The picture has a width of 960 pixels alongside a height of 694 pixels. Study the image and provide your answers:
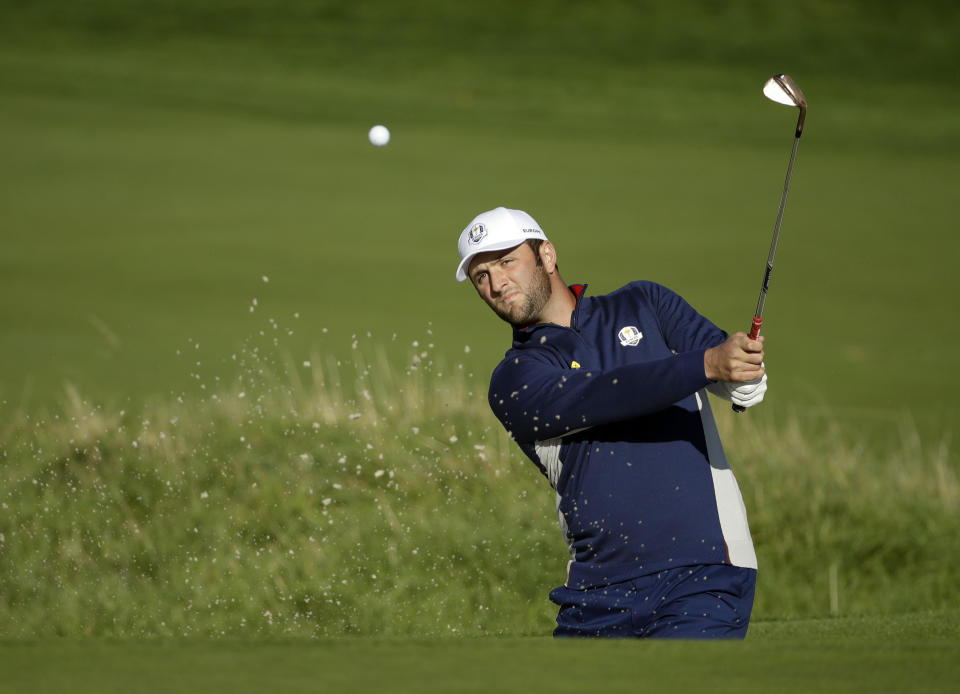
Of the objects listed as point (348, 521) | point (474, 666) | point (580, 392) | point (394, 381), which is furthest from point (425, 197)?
point (474, 666)

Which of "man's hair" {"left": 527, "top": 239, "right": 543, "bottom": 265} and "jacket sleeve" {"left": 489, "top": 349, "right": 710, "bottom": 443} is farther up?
"man's hair" {"left": 527, "top": 239, "right": 543, "bottom": 265}

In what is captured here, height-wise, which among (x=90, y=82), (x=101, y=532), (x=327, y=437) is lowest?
(x=101, y=532)

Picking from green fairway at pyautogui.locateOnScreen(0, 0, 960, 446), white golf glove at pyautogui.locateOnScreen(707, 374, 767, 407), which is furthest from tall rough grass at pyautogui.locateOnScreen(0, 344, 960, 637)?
white golf glove at pyautogui.locateOnScreen(707, 374, 767, 407)

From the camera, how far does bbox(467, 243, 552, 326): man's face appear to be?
4.23 metres

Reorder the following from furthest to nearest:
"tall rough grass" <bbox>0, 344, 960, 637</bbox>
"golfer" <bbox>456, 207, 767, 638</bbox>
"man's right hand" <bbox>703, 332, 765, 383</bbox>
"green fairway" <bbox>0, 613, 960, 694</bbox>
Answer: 1. "tall rough grass" <bbox>0, 344, 960, 637</bbox>
2. "golfer" <bbox>456, 207, 767, 638</bbox>
3. "man's right hand" <bbox>703, 332, 765, 383</bbox>
4. "green fairway" <bbox>0, 613, 960, 694</bbox>

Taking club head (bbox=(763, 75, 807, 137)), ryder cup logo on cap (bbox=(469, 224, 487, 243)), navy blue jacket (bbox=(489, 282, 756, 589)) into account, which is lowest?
navy blue jacket (bbox=(489, 282, 756, 589))

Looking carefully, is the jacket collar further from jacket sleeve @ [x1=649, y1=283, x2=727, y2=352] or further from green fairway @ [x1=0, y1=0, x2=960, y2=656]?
green fairway @ [x1=0, y1=0, x2=960, y2=656]

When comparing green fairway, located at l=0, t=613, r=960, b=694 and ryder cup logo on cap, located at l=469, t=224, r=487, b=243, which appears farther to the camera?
ryder cup logo on cap, located at l=469, t=224, r=487, b=243

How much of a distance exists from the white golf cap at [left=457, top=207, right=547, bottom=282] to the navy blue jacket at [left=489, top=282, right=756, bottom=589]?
0.26m

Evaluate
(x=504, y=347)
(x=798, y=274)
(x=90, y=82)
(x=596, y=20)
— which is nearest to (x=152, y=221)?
(x=504, y=347)

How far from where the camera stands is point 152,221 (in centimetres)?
1189

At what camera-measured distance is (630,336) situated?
13.8 feet

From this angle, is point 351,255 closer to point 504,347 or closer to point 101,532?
point 504,347

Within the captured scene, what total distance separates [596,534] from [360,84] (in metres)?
17.2
